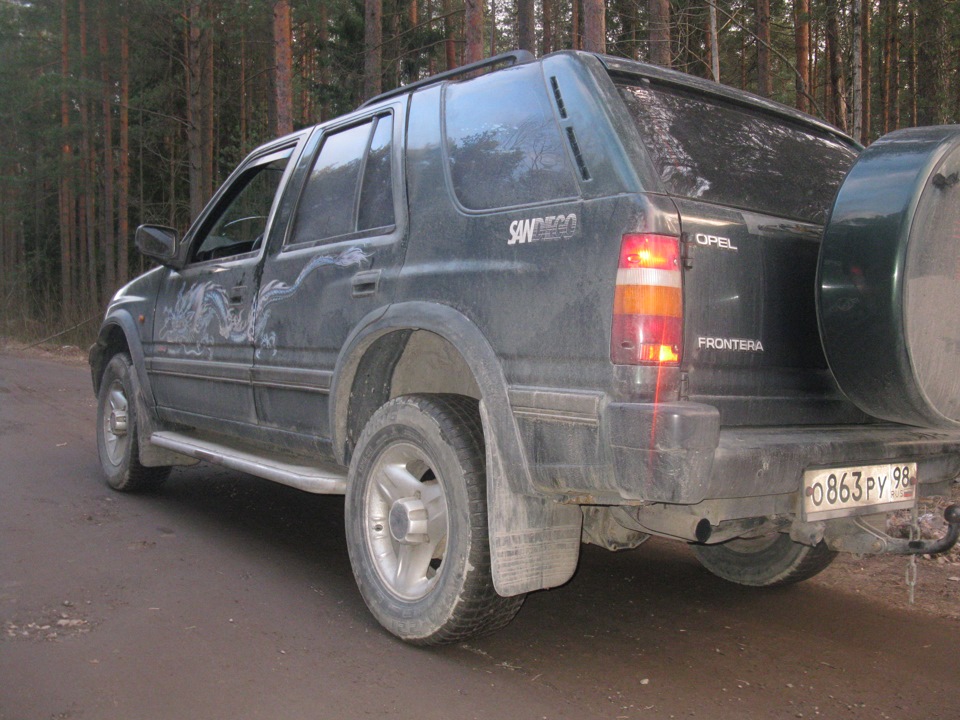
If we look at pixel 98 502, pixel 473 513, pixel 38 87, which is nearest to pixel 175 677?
pixel 473 513

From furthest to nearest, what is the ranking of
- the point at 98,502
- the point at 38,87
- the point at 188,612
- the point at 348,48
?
the point at 38,87, the point at 348,48, the point at 98,502, the point at 188,612

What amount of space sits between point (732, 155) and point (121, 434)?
14.7ft

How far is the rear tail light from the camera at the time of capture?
98.2 inches

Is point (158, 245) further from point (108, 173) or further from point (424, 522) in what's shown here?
point (108, 173)

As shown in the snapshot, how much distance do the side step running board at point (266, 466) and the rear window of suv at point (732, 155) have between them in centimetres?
190

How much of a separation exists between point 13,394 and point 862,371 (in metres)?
11.2

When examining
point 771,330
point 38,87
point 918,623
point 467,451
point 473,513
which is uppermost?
point 38,87

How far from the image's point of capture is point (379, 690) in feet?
9.36

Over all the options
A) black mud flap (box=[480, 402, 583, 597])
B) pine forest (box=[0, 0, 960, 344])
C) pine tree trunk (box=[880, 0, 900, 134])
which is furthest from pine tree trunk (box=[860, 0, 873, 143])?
black mud flap (box=[480, 402, 583, 597])

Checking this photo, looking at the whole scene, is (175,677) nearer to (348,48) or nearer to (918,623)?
(918,623)

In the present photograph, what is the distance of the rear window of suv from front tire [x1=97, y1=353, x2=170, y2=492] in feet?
13.1

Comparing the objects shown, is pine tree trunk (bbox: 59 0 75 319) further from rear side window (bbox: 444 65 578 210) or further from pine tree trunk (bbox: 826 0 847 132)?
rear side window (bbox: 444 65 578 210)

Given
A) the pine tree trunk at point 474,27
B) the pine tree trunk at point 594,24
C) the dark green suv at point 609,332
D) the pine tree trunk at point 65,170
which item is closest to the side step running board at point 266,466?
the dark green suv at point 609,332

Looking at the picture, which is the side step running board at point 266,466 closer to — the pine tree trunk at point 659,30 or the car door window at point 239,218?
the car door window at point 239,218
